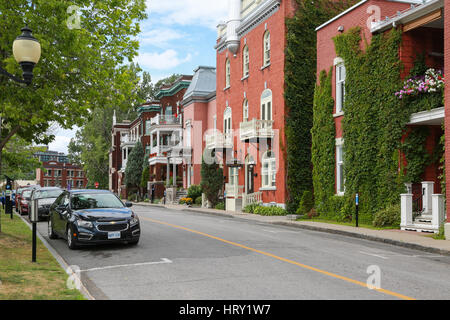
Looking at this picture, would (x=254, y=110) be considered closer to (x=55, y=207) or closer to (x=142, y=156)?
(x=55, y=207)

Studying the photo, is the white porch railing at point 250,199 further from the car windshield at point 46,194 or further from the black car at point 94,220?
the black car at point 94,220

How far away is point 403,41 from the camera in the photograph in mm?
18750

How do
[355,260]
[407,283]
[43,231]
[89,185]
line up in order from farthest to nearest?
1. [89,185]
2. [43,231]
3. [355,260]
4. [407,283]

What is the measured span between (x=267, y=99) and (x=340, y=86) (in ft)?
23.3

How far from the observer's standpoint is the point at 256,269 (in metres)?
9.41

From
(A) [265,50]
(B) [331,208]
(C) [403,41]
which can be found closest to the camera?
(C) [403,41]

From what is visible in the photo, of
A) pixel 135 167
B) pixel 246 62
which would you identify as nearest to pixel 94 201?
pixel 246 62

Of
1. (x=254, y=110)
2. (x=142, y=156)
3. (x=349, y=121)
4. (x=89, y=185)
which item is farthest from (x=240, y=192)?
(x=89, y=185)

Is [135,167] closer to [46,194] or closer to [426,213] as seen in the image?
[46,194]

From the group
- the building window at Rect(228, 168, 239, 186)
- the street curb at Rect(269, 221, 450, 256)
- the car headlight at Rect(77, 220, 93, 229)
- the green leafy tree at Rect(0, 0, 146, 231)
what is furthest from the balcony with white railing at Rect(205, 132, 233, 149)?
the car headlight at Rect(77, 220, 93, 229)

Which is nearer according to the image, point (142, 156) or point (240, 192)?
point (240, 192)

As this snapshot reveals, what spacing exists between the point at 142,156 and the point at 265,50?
34.2m

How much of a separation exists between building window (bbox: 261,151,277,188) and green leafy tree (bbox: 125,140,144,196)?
109 ft

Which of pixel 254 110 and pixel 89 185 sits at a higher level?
pixel 254 110
